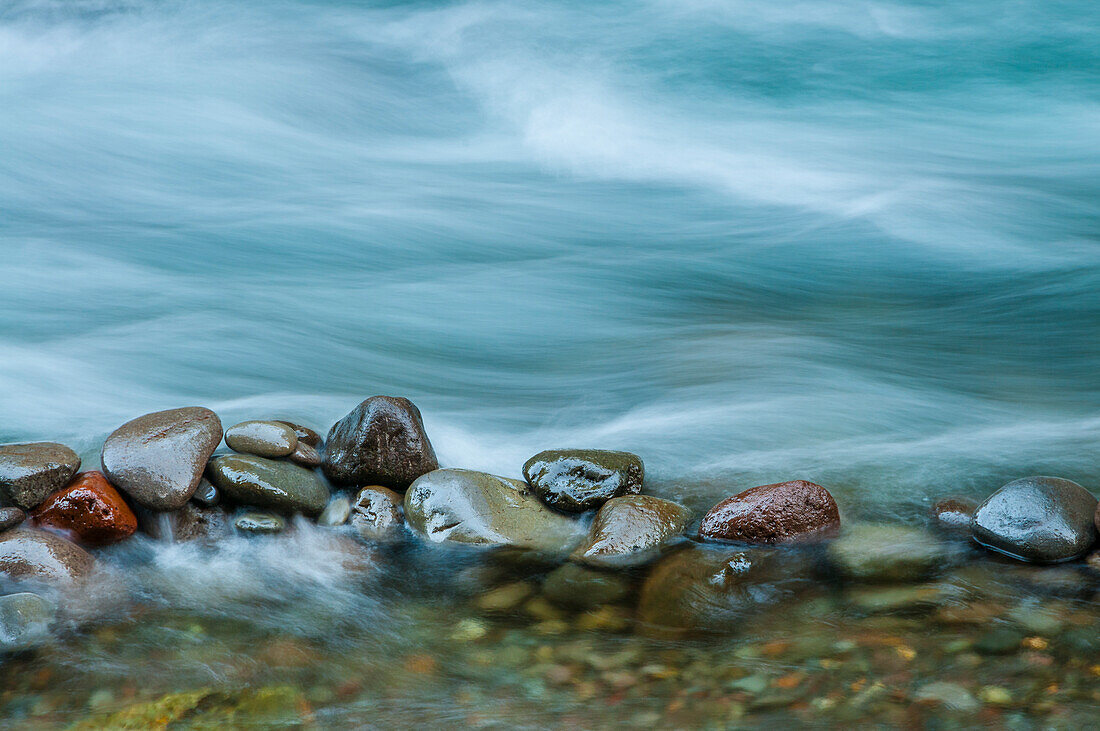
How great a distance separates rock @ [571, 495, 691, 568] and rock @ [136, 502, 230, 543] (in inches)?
64.9

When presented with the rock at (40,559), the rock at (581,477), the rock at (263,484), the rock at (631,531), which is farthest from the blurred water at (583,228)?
the rock at (40,559)

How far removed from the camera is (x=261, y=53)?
31.2 feet

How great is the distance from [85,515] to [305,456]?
39.2 inches

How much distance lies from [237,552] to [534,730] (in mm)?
1893

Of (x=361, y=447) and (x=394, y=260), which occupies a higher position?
(x=394, y=260)

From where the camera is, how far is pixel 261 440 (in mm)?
4453

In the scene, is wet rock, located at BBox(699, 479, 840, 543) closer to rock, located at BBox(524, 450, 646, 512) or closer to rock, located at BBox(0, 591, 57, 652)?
rock, located at BBox(524, 450, 646, 512)

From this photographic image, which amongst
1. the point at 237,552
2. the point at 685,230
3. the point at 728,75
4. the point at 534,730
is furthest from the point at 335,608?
the point at 728,75

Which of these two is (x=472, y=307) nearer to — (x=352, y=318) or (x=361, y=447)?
(x=352, y=318)

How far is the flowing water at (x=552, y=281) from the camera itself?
324 cm

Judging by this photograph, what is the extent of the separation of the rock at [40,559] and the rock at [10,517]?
66 millimetres

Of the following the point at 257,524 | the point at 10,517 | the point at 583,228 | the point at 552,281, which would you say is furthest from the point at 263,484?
the point at 583,228

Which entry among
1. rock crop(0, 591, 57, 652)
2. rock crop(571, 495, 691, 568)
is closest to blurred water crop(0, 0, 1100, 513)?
rock crop(571, 495, 691, 568)

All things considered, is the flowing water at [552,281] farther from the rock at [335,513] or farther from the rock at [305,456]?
the rock at [305,456]
